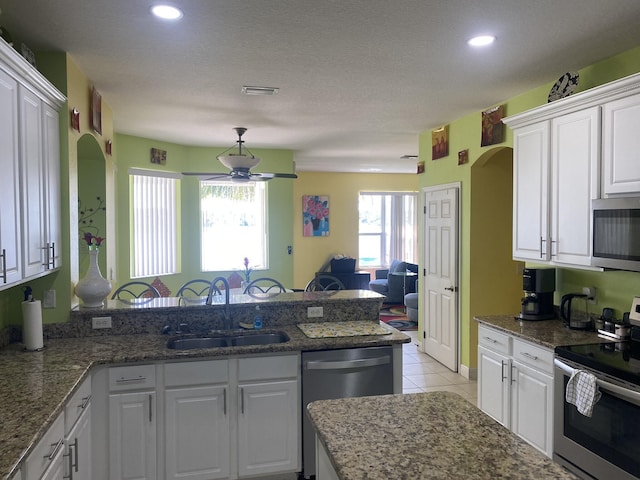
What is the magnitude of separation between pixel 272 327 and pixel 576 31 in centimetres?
254

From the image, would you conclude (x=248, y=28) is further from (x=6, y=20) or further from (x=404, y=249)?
(x=404, y=249)

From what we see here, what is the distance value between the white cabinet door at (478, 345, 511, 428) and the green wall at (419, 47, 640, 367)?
0.76 metres

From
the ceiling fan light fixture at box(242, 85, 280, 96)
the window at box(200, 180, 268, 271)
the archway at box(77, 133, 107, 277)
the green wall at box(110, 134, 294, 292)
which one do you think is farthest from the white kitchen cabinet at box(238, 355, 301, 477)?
the window at box(200, 180, 268, 271)

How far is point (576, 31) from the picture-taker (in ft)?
8.64

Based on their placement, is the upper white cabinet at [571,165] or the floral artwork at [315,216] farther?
the floral artwork at [315,216]

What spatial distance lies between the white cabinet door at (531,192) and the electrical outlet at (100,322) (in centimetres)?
288

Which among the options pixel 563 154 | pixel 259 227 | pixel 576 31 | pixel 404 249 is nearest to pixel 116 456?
pixel 563 154

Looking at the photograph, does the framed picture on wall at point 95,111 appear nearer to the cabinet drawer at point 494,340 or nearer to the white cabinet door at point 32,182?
the white cabinet door at point 32,182

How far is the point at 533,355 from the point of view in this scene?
300 cm

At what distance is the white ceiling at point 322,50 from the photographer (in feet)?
7.73

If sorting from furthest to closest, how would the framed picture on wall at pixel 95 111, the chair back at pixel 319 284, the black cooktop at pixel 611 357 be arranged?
1. the chair back at pixel 319 284
2. the framed picture on wall at pixel 95 111
3. the black cooktop at pixel 611 357

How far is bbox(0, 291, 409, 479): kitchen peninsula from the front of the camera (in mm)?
1808

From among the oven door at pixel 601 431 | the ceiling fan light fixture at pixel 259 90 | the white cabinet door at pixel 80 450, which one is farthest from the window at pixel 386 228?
the white cabinet door at pixel 80 450

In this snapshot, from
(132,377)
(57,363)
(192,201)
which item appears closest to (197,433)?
(132,377)
